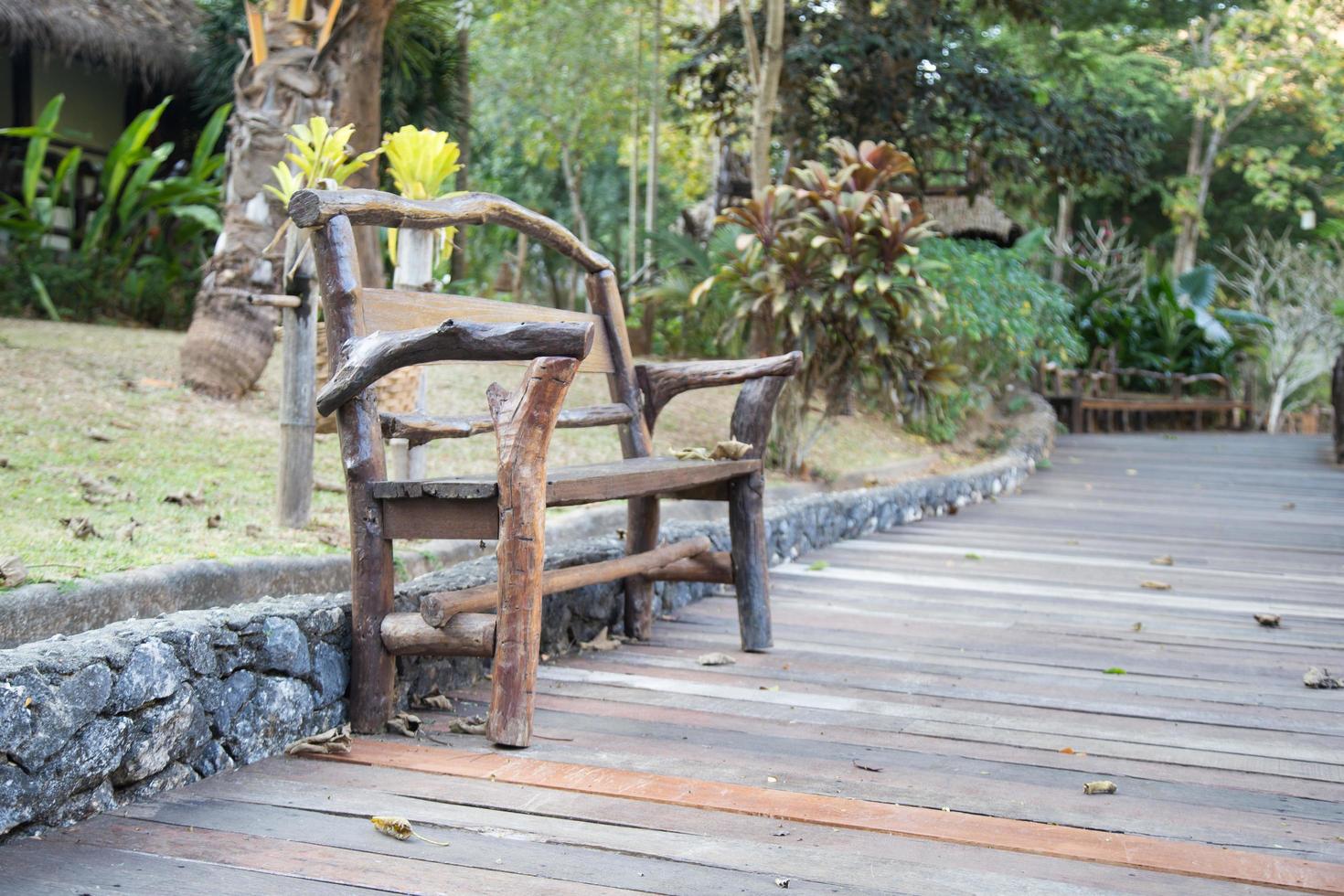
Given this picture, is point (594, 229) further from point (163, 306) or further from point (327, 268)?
point (327, 268)

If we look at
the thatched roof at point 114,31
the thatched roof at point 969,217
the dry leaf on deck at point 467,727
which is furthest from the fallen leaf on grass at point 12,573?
the thatched roof at point 969,217

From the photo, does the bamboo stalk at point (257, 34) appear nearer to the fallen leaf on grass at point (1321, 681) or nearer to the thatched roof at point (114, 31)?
the thatched roof at point (114, 31)

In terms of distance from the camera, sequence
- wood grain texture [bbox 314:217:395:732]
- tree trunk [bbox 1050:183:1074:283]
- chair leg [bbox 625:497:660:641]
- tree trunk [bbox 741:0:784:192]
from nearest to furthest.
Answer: wood grain texture [bbox 314:217:395:732], chair leg [bbox 625:497:660:641], tree trunk [bbox 741:0:784:192], tree trunk [bbox 1050:183:1074:283]

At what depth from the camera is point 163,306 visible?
351 inches

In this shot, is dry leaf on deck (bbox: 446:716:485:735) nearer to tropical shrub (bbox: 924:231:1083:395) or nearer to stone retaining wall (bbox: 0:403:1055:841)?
stone retaining wall (bbox: 0:403:1055:841)

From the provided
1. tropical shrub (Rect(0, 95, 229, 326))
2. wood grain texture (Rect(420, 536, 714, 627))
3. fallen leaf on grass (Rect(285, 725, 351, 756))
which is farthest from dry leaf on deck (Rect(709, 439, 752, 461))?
tropical shrub (Rect(0, 95, 229, 326))

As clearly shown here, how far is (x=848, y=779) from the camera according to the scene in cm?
248

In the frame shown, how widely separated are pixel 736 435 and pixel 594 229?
22.1m

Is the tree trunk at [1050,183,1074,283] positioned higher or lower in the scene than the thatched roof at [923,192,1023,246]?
higher

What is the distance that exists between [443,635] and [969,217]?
11.4m

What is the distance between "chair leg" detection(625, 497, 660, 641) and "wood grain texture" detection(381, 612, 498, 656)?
3.92ft

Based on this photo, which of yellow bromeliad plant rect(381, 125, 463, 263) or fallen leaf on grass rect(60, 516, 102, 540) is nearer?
fallen leaf on grass rect(60, 516, 102, 540)

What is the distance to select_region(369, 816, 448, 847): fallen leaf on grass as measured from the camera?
2.05 metres

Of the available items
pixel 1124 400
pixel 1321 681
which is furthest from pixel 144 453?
pixel 1124 400
